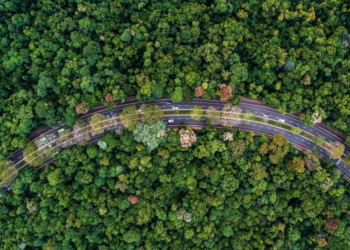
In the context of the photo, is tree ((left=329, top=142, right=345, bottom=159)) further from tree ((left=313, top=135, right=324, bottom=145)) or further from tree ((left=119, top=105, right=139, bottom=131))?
tree ((left=119, top=105, right=139, bottom=131))

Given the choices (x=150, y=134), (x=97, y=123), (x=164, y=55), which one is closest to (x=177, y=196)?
(x=150, y=134)

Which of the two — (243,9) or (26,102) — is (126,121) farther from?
(243,9)

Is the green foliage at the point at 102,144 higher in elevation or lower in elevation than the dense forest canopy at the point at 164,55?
lower

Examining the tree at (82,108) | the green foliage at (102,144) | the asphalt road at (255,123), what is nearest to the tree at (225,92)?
the asphalt road at (255,123)

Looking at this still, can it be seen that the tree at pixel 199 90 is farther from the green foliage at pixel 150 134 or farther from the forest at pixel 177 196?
the green foliage at pixel 150 134

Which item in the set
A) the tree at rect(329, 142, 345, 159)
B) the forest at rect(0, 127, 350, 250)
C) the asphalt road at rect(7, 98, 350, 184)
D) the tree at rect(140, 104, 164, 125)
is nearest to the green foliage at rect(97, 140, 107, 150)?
the forest at rect(0, 127, 350, 250)

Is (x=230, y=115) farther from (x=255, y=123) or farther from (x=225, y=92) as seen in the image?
(x=225, y=92)
